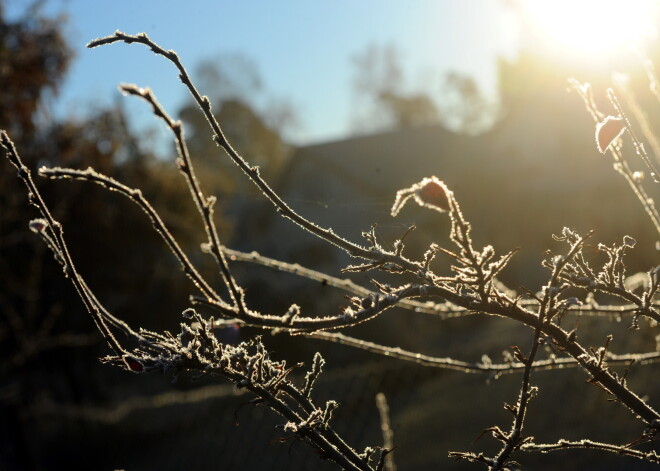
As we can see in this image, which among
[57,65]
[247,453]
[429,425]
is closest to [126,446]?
[247,453]

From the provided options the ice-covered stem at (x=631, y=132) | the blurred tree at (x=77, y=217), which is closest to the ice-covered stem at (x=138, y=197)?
the ice-covered stem at (x=631, y=132)

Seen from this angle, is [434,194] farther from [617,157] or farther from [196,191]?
[617,157]

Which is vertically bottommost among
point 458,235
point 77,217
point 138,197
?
point 77,217

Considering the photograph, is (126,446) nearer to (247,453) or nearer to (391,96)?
(247,453)

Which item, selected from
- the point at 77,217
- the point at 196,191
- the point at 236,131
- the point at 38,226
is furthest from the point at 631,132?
the point at 236,131

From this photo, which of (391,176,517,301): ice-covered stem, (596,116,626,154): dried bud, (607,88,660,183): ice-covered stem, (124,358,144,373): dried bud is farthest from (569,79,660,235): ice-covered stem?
(124,358,144,373): dried bud

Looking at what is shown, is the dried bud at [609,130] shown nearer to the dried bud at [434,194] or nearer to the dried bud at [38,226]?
the dried bud at [434,194]

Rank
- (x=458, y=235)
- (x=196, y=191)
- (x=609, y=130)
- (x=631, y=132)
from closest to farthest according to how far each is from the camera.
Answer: (x=196, y=191) → (x=458, y=235) → (x=609, y=130) → (x=631, y=132)

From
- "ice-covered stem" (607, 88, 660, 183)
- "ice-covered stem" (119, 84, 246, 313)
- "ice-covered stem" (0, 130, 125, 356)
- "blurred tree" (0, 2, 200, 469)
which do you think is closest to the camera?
"ice-covered stem" (119, 84, 246, 313)

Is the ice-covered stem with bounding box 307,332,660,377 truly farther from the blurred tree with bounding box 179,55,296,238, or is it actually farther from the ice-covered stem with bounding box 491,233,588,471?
the blurred tree with bounding box 179,55,296,238

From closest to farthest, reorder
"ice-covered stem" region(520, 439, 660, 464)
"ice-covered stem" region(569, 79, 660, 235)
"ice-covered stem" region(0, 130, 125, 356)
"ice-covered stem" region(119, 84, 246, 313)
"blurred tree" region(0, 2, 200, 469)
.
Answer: "ice-covered stem" region(119, 84, 246, 313), "ice-covered stem" region(0, 130, 125, 356), "ice-covered stem" region(520, 439, 660, 464), "ice-covered stem" region(569, 79, 660, 235), "blurred tree" region(0, 2, 200, 469)

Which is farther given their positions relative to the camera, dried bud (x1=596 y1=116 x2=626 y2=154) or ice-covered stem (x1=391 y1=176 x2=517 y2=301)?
dried bud (x1=596 y1=116 x2=626 y2=154)

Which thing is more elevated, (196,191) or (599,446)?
(196,191)

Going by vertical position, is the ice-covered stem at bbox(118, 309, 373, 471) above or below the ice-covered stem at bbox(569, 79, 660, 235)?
below
